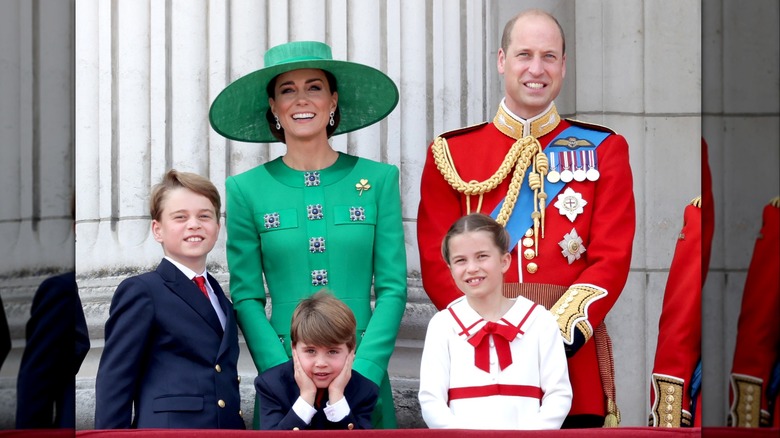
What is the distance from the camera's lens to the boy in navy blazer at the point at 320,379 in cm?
354

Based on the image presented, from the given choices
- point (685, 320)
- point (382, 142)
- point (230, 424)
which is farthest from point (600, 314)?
point (382, 142)

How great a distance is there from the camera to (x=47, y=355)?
165cm

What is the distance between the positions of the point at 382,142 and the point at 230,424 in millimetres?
1578

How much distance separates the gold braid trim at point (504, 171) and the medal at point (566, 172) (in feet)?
0.26

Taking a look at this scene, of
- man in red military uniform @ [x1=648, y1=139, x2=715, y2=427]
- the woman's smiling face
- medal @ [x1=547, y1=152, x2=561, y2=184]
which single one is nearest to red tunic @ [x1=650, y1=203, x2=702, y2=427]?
man in red military uniform @ [x1=648, y1=139, x2=715, y2=427]

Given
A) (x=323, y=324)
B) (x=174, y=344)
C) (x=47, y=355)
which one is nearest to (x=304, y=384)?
(x=323, y=324)

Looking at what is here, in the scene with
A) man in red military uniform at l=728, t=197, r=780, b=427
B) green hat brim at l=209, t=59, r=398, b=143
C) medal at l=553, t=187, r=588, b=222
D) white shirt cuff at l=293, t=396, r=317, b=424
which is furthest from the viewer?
green hat brim at l=209, t=59, r=398, b=143

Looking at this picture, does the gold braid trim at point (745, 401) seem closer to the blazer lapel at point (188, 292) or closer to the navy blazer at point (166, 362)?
the navy blazer at point (166, 362)

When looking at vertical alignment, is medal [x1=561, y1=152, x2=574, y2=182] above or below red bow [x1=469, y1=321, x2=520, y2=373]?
above

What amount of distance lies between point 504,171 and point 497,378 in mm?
792

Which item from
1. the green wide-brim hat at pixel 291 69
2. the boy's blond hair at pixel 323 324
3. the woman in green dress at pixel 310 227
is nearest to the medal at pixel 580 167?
the woman in green dress at pixel 310 227

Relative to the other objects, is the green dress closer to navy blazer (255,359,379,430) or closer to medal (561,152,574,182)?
navy blazer (255,359,379,430)

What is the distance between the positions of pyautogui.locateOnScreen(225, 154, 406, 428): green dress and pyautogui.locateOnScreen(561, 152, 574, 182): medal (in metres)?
0.49

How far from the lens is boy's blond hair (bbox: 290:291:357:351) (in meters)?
3.60
